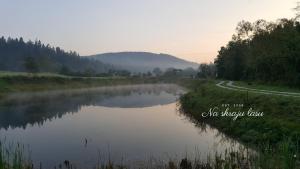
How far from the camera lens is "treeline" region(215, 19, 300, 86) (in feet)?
163

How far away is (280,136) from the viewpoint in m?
22.8

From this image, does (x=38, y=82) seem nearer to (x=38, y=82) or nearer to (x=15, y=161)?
(x=38, y=82)

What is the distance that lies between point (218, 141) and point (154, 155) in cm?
636

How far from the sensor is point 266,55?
60.3 m

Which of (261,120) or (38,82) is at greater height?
(38,82)

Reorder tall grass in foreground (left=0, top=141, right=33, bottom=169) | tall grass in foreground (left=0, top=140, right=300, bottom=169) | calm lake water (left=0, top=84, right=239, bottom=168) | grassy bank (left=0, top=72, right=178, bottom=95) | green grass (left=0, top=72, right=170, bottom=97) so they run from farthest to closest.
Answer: grassy bank (left=0, top=72, right=178, bottom=95), green grass (left=0, top=72, right=170, bottom=97), calm lake water (left=0, top=84, right=239, bottom=168), tall grass in foreground (left=0, top=140, right=300, bottom=169), tall grass in foreground (left=0, top=141, right=33, bottom=169)

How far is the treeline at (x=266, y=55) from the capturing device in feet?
163

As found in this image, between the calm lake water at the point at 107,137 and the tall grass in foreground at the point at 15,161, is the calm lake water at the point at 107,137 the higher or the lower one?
the lower one

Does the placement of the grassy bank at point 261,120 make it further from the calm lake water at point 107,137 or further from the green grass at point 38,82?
the green grass at point 38,82

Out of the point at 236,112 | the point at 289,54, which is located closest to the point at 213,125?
the point at 236,112

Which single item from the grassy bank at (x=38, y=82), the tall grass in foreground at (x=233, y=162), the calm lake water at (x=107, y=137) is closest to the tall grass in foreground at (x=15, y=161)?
the tall grass in foreground at (x=233, y=162)

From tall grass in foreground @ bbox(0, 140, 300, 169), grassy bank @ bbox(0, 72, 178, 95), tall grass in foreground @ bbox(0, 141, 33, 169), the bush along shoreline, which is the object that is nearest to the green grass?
grassy bank @ bbox(0, 72, 178, 95)

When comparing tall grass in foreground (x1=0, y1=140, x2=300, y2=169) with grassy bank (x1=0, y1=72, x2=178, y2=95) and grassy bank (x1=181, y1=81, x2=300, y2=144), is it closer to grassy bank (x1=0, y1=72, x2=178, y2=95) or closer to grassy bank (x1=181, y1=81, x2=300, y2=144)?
grassy bank (x1=181, y1=81, x2=300, y2=144)

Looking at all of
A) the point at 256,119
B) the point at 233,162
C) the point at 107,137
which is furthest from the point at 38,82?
the point at 233,162
